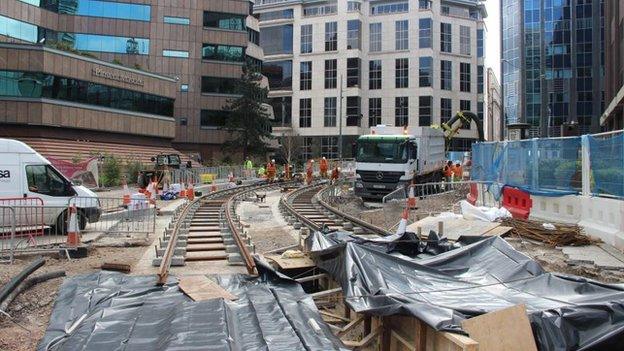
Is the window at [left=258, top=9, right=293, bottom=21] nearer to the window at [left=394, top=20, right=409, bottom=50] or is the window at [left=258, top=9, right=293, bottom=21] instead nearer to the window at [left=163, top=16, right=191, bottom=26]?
the window at [left=394, top=20, right=409, bottom=50]

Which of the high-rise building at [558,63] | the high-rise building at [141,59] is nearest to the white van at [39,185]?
the high-rise building at [141,59]

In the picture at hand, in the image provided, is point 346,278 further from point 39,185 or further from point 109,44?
point 109,44

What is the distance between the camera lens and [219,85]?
61375mm

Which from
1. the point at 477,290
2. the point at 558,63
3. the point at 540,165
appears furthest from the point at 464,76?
the point at 477,290

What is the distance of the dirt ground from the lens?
20.8 feet

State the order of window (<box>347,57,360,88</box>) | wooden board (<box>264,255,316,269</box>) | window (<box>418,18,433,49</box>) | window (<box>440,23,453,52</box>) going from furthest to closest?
window (<box>440,23,453,52</box>)
window (<box>347,57,360,88</box>)
window (<box>418,18,433,49</box>)
wooden board (<box>264,255,316,269</box>)

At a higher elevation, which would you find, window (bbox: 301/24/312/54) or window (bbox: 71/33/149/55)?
window (bbox: 301/24/312/54)

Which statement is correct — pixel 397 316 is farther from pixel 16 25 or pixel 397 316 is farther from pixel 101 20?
pixel 101 20

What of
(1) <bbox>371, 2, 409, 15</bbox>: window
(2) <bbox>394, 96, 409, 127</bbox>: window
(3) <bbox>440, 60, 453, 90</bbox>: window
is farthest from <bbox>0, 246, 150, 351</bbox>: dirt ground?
(1) <bbox>371, 2, 409, 15</bbox>: window

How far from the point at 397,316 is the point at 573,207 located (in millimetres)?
9075

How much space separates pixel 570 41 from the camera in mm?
70750

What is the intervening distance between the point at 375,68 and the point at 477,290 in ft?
261

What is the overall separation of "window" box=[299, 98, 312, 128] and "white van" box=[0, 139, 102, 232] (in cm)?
7031

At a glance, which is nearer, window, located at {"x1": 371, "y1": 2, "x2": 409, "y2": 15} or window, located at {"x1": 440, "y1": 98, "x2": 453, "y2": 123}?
window, located at {"x1": 440, "y1": 98, "x2": 453, "y2": 123}
